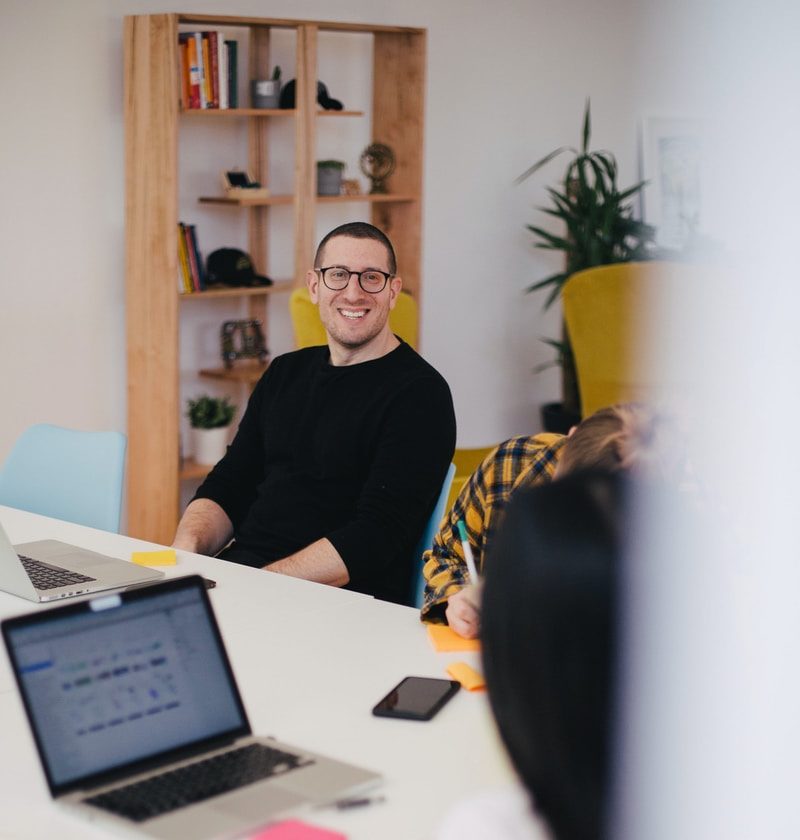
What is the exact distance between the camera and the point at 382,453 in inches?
106

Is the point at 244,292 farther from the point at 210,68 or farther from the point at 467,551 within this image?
the point at 467,551

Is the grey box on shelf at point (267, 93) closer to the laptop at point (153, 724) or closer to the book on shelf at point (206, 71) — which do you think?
the book on shelf at point (206, 71)

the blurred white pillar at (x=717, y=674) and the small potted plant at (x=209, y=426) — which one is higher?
the blurred white pillar at (x=717, y=674)

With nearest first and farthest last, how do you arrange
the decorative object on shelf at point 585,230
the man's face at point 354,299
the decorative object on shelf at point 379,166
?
the man's face at point 354,299
the decorative object on shelf at point 379,166
the decorative object on shelf at point 585,230

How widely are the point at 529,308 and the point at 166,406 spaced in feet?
7.13

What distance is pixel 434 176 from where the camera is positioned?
554 cm

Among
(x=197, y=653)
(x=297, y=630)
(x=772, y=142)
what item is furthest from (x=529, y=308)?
(x=197, y=653)

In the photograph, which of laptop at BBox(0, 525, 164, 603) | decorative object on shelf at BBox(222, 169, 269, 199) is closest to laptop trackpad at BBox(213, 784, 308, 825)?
laptop at BBox(0, 525, 164, 603)

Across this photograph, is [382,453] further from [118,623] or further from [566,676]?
[566,676]

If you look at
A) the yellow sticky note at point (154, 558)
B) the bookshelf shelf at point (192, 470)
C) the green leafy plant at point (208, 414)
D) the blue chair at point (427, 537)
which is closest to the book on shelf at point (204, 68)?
the green leafy plant at point (208, 414)

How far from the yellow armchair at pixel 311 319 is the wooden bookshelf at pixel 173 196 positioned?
302 millimetres

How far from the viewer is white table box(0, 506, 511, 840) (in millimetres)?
1397

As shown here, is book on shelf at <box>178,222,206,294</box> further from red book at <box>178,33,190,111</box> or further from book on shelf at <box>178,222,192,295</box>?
red book at <box>178,33,190,111</box>

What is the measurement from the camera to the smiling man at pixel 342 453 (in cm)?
264
